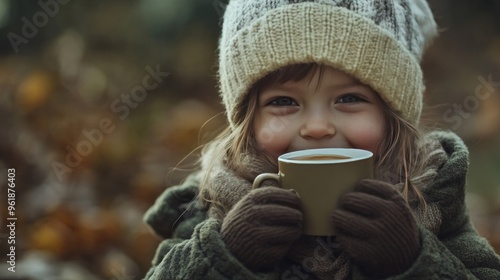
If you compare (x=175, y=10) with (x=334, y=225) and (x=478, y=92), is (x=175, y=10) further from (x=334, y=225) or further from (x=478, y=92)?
(x=334, y=225)

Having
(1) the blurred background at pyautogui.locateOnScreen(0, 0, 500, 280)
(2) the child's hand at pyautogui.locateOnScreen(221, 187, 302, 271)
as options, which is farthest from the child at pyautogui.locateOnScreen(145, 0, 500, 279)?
(1) the blurred background at pyautogui.locateOnScreen(0, 0, 500, 280)

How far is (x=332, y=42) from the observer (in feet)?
4.82

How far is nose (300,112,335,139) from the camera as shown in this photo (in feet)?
4.75

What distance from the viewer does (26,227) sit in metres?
3.07

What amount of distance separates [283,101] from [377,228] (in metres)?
Answer: 0.42

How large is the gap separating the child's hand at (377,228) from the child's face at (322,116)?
0.72 ft

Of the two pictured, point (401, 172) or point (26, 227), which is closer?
point (401, 172)

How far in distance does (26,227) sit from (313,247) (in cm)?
203

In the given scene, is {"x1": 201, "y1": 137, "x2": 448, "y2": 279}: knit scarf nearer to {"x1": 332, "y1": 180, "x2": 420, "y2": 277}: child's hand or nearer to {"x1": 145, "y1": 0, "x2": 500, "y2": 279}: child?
{"x1": 145, "y1": 0, "x2": 500, "y2": 279}: child

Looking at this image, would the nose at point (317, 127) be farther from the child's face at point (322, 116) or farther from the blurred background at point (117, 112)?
the blurred background at point (117, 112)

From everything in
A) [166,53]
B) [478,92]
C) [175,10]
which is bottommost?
[478,92]

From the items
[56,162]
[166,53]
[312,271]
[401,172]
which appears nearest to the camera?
[312,271]

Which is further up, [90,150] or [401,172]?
[401,172]

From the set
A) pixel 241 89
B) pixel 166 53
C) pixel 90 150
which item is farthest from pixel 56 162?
pixel 241 89
